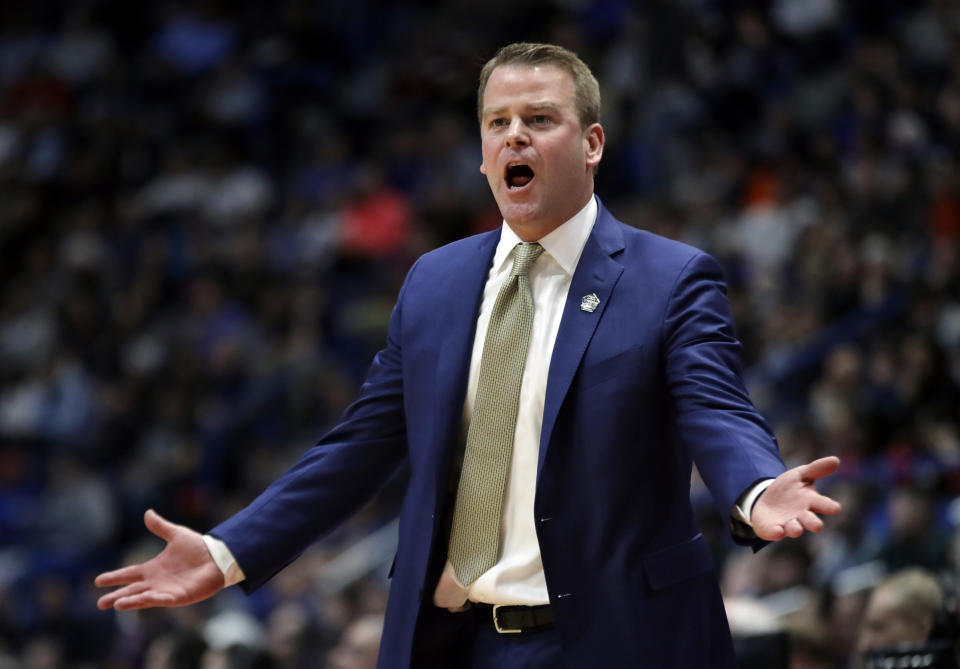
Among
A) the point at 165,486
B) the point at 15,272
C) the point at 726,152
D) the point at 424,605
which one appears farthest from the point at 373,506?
the point at 424,605

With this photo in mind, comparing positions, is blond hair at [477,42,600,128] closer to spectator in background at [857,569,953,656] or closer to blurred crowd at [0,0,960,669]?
spectator in background at [857,569,953,656]

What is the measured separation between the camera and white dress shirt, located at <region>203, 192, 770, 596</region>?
290 cm

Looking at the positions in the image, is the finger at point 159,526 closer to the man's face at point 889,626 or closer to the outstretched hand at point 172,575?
the outstretched hand at point 172,575

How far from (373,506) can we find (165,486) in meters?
1.63

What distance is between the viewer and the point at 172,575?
3059 millimetres

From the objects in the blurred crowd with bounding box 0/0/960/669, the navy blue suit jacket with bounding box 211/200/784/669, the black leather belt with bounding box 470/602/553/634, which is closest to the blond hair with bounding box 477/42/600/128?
the navy blue suit jacket with bounding box 211/200/784/669

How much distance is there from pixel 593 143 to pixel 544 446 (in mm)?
758

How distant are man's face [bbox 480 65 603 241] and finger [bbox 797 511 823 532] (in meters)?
0.97

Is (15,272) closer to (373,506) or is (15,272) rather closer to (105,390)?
(105,390)

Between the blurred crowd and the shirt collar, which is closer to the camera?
the shirt collar

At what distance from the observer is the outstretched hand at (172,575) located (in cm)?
299

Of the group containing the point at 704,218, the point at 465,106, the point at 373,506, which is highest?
the point at 465,106

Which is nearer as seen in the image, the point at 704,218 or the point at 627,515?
the point at 627,515

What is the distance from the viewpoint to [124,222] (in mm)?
11641
